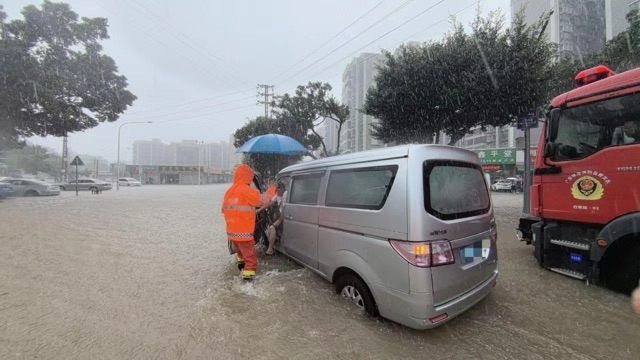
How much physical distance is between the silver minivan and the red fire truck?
5.17 feet

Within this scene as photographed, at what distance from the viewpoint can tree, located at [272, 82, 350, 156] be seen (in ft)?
74.0

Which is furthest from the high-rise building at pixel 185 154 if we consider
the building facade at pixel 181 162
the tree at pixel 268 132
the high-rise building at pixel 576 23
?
the high-rise building at pixel 576 23

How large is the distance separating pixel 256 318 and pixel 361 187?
5.91ft

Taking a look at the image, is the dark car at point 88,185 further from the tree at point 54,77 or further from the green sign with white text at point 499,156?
the green sign with white text at point 499,156

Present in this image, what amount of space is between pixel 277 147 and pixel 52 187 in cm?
2294

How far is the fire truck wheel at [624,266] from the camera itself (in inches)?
139

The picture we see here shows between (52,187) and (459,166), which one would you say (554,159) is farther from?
(52,187)

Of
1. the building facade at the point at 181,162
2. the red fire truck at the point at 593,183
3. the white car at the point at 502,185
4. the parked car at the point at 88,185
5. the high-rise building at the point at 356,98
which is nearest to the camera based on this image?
the red fire truck at the point at 593,183

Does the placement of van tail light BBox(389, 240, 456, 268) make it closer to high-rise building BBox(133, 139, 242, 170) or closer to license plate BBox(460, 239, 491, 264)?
license plate BBox(460, 239, 491, 264)

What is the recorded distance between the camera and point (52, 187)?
70.5 ft

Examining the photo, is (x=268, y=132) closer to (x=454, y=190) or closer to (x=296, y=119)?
(x=296, y=119)

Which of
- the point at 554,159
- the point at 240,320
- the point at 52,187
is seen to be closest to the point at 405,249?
the point at 240,320

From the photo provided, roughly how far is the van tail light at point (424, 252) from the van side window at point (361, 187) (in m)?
0.43

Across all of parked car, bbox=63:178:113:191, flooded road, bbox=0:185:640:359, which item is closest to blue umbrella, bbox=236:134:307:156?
flooded road, bbox=0:185:640:359
